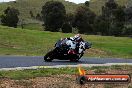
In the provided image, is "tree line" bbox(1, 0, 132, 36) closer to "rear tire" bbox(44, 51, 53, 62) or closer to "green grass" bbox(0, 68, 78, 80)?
"rear tire" bbox(44, 51, 53, 62)

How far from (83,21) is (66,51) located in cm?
8274

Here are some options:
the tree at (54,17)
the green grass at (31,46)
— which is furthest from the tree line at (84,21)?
the green grass at (31,46)

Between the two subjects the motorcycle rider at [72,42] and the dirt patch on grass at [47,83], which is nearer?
the dirt patch on grass at [47,83]

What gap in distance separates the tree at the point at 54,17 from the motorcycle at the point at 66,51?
2979 inches

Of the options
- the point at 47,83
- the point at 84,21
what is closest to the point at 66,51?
the point at 47,83

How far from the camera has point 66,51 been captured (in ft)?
80.6

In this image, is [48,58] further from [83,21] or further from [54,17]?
[83,21]

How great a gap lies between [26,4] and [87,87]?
183m

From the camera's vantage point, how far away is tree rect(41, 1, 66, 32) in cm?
10138

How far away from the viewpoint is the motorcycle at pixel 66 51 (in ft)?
79.6

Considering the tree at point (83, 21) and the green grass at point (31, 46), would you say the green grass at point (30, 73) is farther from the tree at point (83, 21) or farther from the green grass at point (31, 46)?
the tree at point (83, 21)

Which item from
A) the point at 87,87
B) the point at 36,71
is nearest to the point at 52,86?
the point at 87,87

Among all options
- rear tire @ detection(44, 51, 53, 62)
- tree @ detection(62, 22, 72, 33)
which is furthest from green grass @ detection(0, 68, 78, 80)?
tree @ detection(62, 22, 72, 33)

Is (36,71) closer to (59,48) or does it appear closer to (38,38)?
(59,48)
